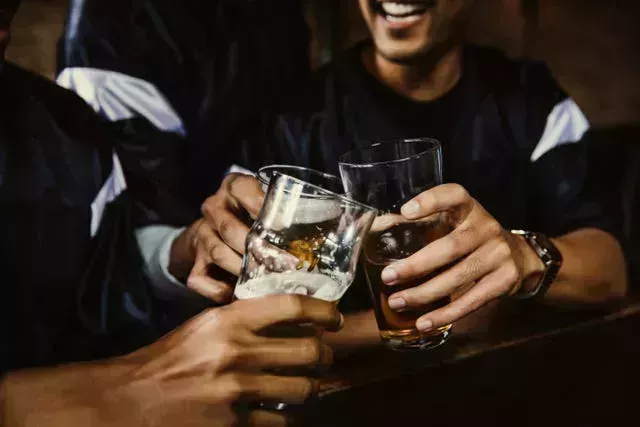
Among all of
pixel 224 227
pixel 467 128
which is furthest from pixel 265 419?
pixel 467 128

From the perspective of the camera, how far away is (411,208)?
73 centimetres

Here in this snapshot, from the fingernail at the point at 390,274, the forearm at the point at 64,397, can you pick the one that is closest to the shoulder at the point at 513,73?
the fingernail at the point at 390,274

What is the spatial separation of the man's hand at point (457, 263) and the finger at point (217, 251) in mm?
171

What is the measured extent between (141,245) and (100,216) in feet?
0.21

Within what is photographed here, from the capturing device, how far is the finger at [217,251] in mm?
758

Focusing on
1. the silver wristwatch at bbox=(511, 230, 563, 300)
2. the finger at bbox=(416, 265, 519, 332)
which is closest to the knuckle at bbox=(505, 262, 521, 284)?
the finger at bbox=(416, 265, 519, 332)

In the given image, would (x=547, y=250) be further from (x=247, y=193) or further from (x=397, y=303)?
(x=247, y=193)

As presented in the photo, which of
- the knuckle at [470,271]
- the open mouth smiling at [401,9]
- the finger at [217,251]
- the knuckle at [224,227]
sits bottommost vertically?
the knuckle at [470,271]

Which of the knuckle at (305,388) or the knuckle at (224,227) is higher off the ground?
Result: the knuckle at (224,227)

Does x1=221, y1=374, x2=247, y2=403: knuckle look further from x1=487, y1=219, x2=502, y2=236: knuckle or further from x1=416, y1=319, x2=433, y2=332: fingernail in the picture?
x1=487, y1=219, x2=502, y2=236: knuckle

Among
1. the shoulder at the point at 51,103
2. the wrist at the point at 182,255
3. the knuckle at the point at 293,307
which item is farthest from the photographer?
the wrist at the point at 182,255

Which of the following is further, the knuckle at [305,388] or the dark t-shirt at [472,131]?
the dark t-shirt at [472,131]

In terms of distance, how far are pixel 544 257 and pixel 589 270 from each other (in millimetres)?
169

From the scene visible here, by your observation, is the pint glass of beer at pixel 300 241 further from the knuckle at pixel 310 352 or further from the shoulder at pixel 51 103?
the shoulder at pixel 51 103
